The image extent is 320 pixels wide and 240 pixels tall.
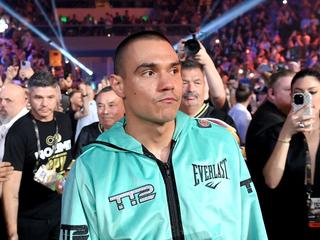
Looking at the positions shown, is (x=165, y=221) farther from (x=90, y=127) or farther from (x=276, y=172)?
(x=90, y=127)

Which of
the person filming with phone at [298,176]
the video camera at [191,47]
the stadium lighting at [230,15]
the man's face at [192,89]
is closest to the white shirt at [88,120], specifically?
the video camera at [191,47]

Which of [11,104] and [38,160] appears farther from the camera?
[11,104]

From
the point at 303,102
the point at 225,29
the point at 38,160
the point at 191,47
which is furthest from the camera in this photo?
the point at 225,29

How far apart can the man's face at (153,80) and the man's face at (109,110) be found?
7.57 feet

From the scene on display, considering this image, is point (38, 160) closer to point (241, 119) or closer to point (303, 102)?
point (303, 102)

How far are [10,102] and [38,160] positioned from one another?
83cm

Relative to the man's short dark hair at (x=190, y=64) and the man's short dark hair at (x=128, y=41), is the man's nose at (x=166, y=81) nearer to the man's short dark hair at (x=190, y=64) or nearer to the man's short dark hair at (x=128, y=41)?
the man's short dark hair at (x=128, y=41)

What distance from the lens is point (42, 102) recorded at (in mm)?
3936

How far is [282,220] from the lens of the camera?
3.14 m

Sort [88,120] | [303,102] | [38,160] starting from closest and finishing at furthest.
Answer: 1. [303,102]
2. [38,160]
3. [88,120]

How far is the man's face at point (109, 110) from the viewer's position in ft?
13.5

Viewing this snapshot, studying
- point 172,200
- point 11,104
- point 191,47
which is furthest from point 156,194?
point 11,104

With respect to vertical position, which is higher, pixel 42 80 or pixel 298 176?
pixel 42 80

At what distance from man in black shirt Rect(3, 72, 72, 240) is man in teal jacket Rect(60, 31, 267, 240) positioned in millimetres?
2074
